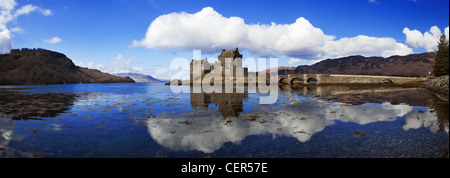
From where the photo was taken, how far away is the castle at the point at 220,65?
146 m

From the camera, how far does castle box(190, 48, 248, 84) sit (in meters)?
146

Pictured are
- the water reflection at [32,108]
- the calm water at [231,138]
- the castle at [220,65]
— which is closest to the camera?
the calm water at [231,138]

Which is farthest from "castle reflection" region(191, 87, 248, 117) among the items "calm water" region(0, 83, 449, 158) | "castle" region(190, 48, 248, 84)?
"castle" region(190, 48, 248, 84)

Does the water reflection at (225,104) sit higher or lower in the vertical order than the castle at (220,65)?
lower

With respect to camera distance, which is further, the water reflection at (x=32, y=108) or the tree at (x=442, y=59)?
the tree at (x=442, y=59)

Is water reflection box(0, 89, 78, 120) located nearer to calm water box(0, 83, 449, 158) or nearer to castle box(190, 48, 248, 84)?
calm water box(0, 83, 449, 158)

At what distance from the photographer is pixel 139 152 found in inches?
360

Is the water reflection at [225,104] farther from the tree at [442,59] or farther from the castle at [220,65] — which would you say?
the castle at [220,65]

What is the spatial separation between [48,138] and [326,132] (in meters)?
16.5

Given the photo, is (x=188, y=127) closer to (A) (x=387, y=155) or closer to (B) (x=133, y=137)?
(B) (x=133, y=137)

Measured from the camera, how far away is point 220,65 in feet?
496

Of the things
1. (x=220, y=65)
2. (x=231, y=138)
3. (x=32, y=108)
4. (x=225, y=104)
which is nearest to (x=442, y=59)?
(x=225, y=104)

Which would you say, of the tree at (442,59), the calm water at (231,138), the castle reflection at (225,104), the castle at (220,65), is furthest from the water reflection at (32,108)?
the castle at (220,65)
